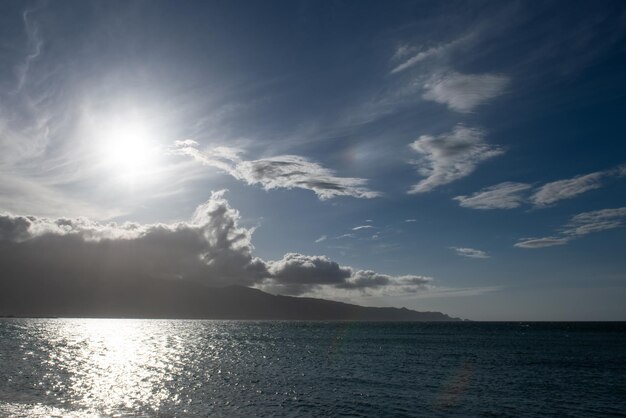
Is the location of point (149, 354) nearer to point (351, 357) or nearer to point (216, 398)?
point (351, 357)

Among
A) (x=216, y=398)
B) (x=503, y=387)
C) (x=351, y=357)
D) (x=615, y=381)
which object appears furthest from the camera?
(x=351, y=357)

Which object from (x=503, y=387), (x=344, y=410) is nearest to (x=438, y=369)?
(x=503, y=387)

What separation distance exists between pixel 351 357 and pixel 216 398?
163ft

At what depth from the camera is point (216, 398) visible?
2021 inches

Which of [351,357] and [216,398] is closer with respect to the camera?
[216,398]

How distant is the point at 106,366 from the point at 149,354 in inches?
883

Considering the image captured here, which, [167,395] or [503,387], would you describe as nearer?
[167,395]

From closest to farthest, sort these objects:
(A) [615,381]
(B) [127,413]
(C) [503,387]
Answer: (B) [127,413] < (C) [503,387] < (A) [615,381]

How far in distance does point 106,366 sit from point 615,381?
79.8 metres

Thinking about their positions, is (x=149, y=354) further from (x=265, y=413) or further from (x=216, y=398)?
(x=265, y=413)

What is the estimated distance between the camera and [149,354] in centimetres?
9881

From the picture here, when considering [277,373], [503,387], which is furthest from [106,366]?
[503,387]

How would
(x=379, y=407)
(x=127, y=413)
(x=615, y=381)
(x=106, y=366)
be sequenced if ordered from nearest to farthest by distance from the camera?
(x=127, y=413)
(x=379, y=407)
(x=615, y=381)
(x=106, y=366)

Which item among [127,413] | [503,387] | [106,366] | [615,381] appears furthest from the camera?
[106,366]
